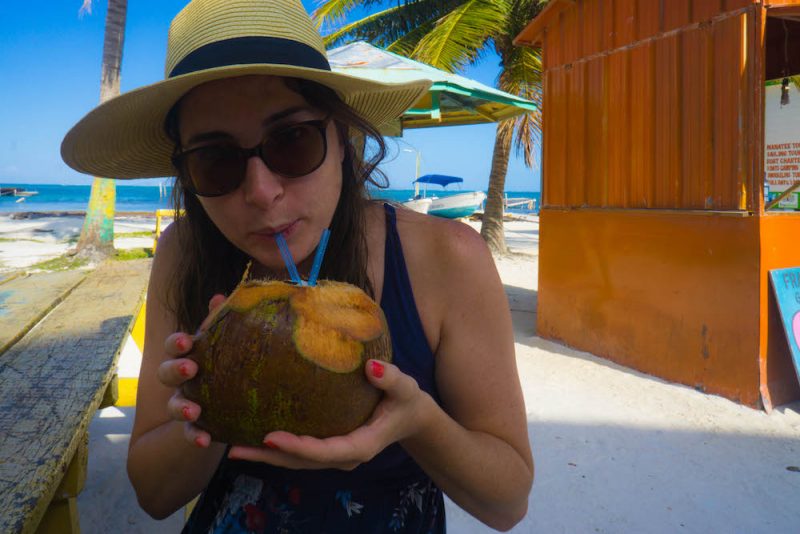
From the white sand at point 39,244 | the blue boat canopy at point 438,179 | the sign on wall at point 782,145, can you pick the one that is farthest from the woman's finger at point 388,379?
the blue boat canopy at point 438,179

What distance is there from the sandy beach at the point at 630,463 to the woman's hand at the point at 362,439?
6.03 ft

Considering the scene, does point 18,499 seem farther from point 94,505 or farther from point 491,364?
point 94,505

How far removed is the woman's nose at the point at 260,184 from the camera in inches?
41.4

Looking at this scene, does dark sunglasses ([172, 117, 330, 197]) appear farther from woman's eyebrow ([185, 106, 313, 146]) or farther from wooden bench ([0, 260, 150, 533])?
wooden bench ([0, 260, 150, 533])

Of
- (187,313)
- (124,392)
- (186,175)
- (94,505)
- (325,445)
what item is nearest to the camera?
(325,445)

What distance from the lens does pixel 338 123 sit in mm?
1255

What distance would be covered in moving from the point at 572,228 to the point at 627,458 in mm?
2466

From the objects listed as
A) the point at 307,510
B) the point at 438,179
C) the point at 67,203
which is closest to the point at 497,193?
the point at 307,510

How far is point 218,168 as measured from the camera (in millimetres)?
1092

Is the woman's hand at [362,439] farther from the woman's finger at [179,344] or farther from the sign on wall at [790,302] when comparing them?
the sign on wall at [790,302]

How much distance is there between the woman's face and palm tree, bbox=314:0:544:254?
26.7 feet

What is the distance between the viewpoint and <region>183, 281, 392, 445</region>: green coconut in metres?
0.83

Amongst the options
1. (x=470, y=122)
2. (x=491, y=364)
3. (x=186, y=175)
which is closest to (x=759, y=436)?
(x=491, y=364)

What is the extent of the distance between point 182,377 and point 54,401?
62cm
